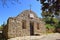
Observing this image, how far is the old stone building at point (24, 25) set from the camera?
90.6 ft

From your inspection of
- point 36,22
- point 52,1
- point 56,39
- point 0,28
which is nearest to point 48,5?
point 52,1

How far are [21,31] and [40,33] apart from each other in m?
3.83

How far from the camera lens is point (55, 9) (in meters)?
9.57

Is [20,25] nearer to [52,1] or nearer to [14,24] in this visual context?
[14,24]

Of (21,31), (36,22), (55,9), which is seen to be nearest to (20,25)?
(21,31)

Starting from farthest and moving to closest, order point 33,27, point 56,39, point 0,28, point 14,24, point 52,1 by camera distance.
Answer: point 0,28 → point 33,27 → point 14,24 → point 56,39 → point 52,1

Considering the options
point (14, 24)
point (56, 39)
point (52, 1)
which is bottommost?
point (56, 39)

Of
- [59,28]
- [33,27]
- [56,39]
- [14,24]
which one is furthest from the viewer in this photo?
[59,28]

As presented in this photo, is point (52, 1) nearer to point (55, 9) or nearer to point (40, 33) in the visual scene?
point (55, 9)

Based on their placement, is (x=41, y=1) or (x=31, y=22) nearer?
(x=41, y=1)

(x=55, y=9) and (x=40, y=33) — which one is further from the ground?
(x=55, y=9)

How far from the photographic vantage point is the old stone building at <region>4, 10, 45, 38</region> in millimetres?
27609

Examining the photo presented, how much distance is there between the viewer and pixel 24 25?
1150 inches

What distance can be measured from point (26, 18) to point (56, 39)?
31.8 ft
